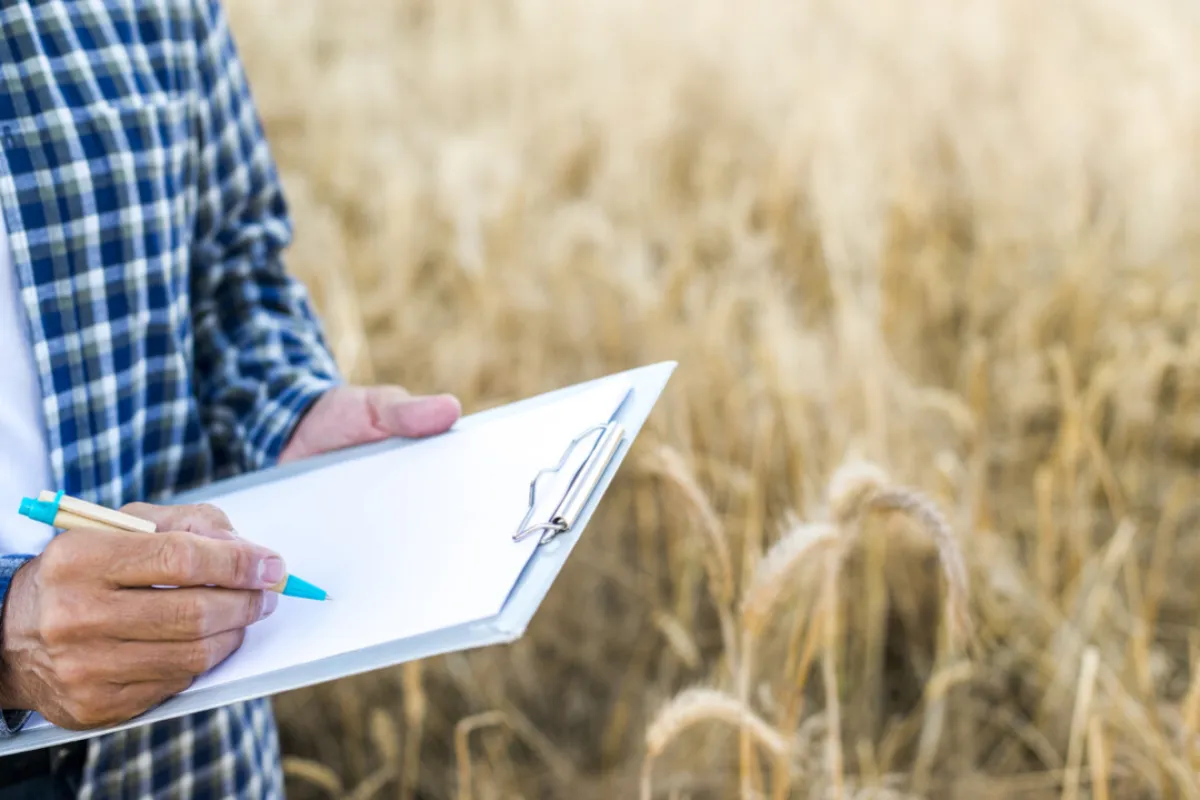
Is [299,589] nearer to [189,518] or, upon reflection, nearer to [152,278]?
[189,518]

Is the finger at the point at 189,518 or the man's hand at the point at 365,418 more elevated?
the finger at the point at 189,518

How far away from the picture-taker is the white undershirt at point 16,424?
0.92 m

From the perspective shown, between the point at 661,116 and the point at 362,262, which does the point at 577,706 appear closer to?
→ the point at 362,262

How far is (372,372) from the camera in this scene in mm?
2389

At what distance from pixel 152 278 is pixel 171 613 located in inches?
16.6

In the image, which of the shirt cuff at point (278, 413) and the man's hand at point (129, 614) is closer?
the man's hand at point (129, 614)

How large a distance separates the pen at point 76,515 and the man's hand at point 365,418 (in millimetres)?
257

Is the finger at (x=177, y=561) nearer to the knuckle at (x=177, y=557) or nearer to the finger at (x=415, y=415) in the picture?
the knuckle at (x=177, y=557)

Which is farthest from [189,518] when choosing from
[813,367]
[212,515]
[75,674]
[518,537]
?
[813,367]

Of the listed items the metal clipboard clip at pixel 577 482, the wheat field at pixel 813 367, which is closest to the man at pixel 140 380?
the metal clipboard clip at pixel 577 482

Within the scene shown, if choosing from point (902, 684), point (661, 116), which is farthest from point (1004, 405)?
point (661, 116)

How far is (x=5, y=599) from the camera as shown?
2.53 feet

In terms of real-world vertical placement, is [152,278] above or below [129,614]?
above

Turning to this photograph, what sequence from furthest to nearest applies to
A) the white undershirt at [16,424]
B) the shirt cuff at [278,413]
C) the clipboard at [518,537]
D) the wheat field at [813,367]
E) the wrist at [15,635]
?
the wheat field at [813,367] < the shirt cuff at [278,413] < the white undershirt at [16,424] < the wrist at [15,635] < the clipboard at [518,537]
